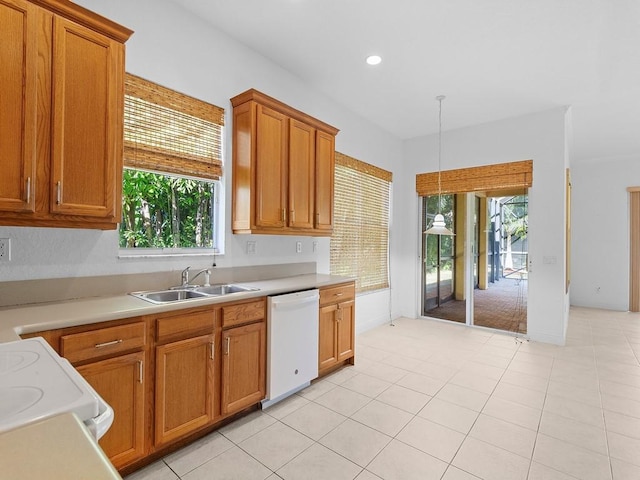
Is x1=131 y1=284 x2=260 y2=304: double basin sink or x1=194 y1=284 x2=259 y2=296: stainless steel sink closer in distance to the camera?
x1=131 y1=284 x2=260 y2=304: double basin sink

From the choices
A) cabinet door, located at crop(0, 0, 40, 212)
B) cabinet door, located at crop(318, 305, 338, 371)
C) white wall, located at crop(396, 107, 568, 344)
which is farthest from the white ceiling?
cabinet door, located at crop(318, 305, 338, 371)

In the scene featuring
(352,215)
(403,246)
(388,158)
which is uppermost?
(388,158)

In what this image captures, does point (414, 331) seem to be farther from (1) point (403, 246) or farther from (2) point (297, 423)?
(2) point (297, 423)

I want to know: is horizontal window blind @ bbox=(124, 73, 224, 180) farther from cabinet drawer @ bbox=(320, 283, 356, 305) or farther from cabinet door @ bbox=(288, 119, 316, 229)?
cabinet drawer @ bbox=(320, 283, 356, 305)

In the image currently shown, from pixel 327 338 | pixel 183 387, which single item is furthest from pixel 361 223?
pixel 183 387

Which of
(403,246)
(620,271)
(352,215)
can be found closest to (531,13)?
(352,215)

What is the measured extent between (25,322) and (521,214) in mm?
5434

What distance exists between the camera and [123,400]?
69.7 inches

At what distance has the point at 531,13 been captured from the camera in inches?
99.9

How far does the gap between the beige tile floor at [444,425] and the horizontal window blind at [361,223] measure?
120 centimetres

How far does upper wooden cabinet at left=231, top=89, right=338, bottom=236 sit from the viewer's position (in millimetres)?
2777

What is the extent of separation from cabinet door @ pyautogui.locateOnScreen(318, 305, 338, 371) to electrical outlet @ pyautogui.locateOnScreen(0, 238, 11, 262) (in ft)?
7.20

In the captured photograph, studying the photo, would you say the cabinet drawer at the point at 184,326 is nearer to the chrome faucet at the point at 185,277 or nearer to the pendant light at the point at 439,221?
the chrome faucet at the point at 185,277

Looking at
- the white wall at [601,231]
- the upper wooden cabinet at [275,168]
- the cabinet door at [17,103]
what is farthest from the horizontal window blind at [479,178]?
the cabinet door at [17,103]
